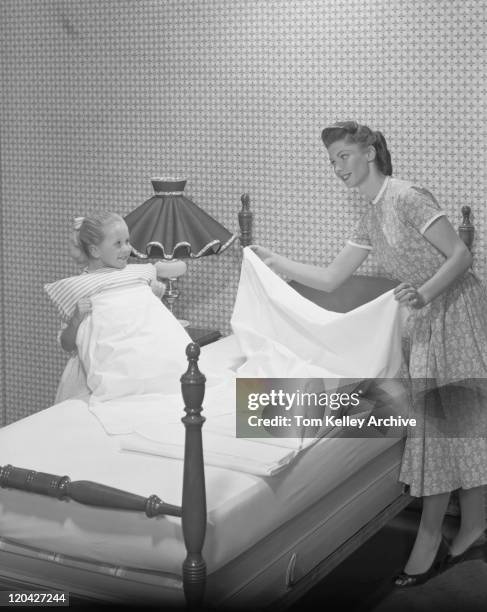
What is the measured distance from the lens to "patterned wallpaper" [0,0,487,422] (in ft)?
13.6

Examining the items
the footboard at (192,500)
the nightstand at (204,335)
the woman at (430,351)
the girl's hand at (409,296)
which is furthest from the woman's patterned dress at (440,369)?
the footboard at (192,500)

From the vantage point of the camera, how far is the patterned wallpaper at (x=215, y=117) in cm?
414

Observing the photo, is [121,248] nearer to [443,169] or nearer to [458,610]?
[443,169]

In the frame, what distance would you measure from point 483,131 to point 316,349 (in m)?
1.11

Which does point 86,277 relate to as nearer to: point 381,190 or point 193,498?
point 381,190

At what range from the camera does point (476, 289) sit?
3758mm

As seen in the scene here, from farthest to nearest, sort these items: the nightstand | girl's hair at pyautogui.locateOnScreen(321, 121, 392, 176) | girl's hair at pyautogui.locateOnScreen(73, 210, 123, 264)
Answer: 1. the nightstand
2. girl's hair at pyautogui.locateOnScreen(73, 210, 123, 264)
3. girl's hair at pyautogui.locateOnScreen(321, 121, 392, 176)

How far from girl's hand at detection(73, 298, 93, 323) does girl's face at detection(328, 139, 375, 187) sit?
42.6 inches

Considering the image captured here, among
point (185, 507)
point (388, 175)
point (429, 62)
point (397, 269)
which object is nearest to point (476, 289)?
point (397, 269)

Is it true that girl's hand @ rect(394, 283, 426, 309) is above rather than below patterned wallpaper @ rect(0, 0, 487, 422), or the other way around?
below

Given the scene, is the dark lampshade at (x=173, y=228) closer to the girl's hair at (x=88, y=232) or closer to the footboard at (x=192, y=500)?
the girl's hair at (x=88, y=232)

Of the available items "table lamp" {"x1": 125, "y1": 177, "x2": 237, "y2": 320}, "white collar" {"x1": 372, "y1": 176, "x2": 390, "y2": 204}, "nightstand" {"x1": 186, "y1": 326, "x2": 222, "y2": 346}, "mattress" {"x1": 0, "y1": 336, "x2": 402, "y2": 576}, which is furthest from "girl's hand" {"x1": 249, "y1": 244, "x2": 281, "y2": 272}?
"mattress" {"x1": 0, "y1": 336, "x2": 402, "y2": 576}

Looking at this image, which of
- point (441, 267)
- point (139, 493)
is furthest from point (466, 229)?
point (139, 493)

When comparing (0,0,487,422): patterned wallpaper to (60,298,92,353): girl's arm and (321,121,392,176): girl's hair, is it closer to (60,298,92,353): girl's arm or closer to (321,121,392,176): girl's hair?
(321,121,392,176): girl's hair
